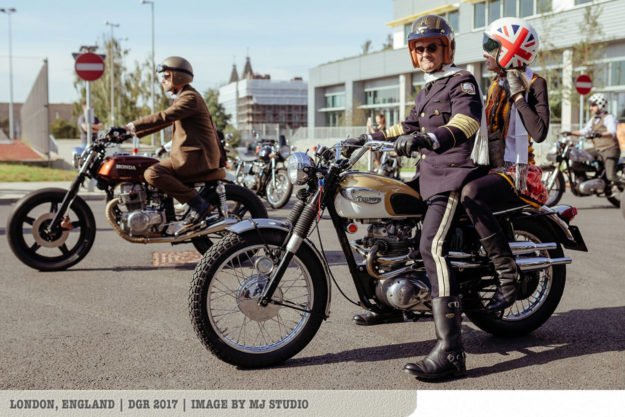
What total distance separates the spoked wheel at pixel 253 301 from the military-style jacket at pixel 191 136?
2.93 m

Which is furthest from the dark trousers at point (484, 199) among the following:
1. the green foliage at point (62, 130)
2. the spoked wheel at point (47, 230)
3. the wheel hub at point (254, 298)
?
the green foliage at point (62, 130)

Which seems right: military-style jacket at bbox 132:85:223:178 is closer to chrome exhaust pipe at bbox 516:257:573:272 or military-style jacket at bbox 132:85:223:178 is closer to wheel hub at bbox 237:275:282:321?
wheel hub at bbox 237:275:282:321

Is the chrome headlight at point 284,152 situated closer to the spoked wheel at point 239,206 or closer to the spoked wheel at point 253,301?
the spoked wheel at point 239,206

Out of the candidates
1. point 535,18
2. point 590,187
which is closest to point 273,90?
point 535,18

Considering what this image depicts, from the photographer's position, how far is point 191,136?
6.81m

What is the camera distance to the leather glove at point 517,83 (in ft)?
14.6

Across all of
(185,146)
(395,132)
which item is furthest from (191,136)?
(395,132)

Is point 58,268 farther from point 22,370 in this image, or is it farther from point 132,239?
point 22,370

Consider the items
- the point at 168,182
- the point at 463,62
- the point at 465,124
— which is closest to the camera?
the point at 465,124

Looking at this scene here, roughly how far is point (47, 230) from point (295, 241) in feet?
12.1

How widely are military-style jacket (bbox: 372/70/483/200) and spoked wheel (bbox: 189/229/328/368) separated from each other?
787 mm

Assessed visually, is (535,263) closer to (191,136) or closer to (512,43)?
(512,43)

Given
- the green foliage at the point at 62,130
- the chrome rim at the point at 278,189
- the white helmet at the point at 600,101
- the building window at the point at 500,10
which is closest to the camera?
the white helmet at the point at 600,101

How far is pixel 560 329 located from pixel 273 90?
459 ft
